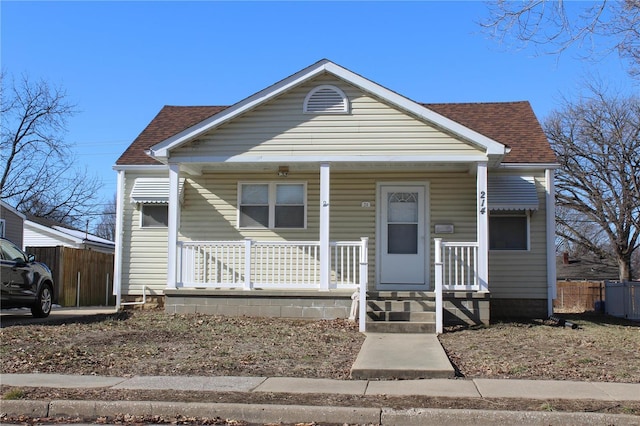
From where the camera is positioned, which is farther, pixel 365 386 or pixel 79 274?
pixel 79 274

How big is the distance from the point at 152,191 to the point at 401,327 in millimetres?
6531

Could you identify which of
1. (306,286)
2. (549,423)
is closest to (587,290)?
(306,286)

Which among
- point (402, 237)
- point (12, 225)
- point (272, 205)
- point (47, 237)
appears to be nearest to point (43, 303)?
point (272, 205)

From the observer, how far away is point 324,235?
41.7 ft

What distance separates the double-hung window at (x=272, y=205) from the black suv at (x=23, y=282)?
417 cm

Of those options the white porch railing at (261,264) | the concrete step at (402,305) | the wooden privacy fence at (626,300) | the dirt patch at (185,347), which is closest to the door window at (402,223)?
the white porch railing at (261,264)

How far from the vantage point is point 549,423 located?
5.84m

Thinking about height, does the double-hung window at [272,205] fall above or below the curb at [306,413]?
above

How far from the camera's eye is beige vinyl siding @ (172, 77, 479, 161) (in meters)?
12.9

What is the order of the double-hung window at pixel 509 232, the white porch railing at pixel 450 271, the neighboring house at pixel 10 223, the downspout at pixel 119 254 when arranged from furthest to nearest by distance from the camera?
A: the neighboring house at pixel 10 223, the downspout at pixel 119 254, the double-hung window at pixel 509 232, the white porch railing at pixel 450 271

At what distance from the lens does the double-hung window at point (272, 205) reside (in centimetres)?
1440

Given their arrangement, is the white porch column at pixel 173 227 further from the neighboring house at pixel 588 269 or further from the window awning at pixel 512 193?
the neighboring house at pixel 588 269

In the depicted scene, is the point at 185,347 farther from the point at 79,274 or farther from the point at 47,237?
the point at 47,237

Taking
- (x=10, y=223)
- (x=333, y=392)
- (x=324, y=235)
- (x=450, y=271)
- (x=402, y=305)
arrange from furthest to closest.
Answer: (x=10, y=223), (x=324, y=235), (x=450, y=271), (x=402, y=305), (x=333, y=392)
